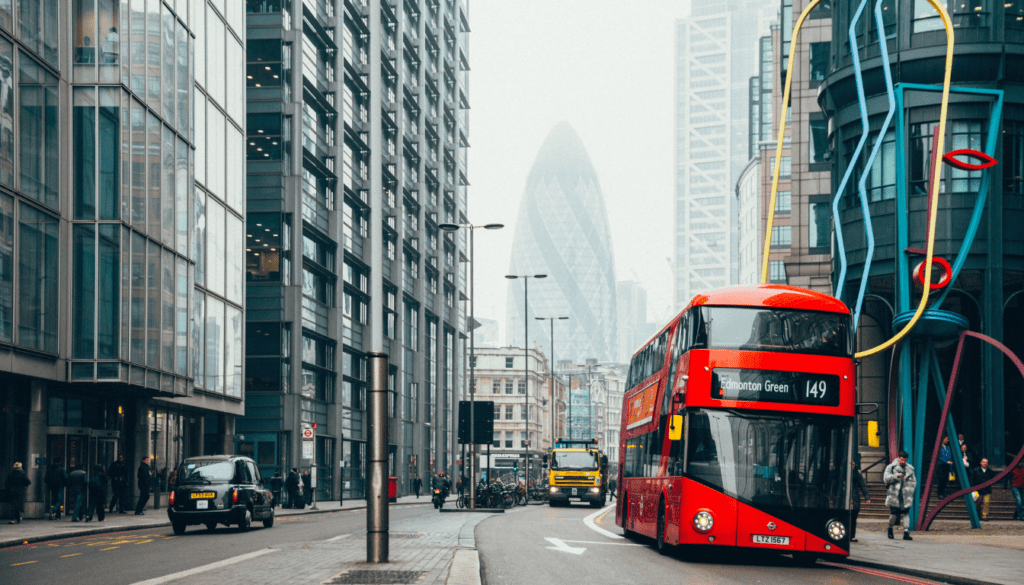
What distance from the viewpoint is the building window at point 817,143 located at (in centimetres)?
4894

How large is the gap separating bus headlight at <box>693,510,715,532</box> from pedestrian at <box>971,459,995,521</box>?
43.0 feet

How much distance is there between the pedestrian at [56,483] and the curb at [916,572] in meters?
18.5

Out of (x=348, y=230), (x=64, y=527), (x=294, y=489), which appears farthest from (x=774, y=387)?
(x=348, y=230)

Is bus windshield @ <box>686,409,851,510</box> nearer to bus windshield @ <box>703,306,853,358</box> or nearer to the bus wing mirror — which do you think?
the bus wing mirror

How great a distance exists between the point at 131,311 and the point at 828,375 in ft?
68.2

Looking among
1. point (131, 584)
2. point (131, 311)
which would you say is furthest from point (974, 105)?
point (131, 584)

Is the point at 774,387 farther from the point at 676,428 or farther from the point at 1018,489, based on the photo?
the point at 1018,489

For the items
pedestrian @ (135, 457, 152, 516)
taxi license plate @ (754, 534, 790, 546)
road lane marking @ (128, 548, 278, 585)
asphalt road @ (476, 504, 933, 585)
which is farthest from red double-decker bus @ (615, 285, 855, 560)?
pedestrian @ (135, 457, 152, 516)

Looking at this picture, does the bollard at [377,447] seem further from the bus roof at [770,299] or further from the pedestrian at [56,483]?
the pedestrian at [56,483]

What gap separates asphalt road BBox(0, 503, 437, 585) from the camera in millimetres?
13312

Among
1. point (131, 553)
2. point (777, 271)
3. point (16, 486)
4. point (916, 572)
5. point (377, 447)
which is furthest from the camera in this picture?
point (777, 271)

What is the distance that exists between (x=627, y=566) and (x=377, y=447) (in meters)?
4.04

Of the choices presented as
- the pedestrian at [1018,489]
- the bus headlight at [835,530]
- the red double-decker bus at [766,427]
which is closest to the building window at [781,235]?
the pedestrian at [1018,489]

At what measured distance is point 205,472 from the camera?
23391 mm
